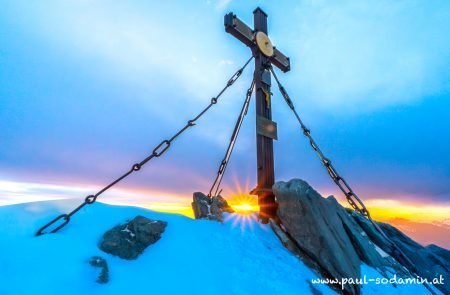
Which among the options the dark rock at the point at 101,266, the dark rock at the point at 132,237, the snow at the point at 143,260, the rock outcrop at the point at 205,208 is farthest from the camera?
the rock outcrop at the point at 205,208

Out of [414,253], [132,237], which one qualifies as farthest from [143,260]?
[414,253]

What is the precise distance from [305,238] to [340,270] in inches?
32.9

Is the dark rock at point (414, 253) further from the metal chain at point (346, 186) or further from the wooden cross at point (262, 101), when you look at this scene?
the wooden cross at point (262, 101)

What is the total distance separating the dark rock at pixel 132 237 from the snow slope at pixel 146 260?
4.6 inches

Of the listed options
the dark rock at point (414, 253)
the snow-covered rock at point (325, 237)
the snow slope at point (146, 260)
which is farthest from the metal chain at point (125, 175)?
the dark rock at point (414, 253)

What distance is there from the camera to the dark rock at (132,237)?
384 cm

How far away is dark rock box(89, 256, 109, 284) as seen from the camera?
3.20 metres

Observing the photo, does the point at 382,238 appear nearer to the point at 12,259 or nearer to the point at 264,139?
the point at 264,139

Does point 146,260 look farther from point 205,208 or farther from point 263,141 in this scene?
point 263,141

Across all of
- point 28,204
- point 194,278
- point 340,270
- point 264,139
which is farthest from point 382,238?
point 28,204

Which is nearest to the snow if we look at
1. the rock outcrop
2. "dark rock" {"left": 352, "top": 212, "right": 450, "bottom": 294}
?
the rock outcrop

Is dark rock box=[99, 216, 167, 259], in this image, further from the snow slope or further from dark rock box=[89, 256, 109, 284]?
dark rock box=[89, 256, 109, 284]

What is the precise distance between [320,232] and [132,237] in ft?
12.0

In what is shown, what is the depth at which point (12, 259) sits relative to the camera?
10.1 feet
